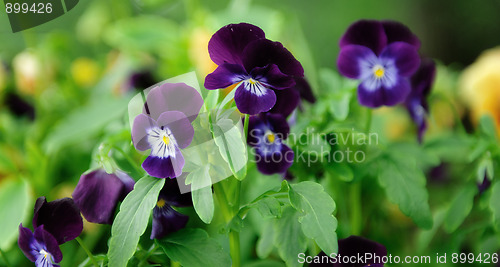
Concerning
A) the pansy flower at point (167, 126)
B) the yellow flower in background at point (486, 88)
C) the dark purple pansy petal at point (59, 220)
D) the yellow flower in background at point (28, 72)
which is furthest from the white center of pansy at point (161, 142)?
the yellow flower in background at point (486, 88)

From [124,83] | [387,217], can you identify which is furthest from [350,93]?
[124,83]

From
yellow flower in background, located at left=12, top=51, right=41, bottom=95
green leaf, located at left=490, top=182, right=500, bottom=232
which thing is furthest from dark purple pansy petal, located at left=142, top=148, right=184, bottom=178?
yellow flower in background, located at left=12, top=51, right=41, bottom=95

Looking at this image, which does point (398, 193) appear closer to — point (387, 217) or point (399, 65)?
point (399, 65)

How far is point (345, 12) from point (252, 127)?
158 centimetres

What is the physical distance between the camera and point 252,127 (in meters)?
0.53

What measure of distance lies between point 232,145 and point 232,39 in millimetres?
99

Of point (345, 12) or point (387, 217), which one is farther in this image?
point (345, 12)

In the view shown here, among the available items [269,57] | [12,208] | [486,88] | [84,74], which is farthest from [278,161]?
[84,74]

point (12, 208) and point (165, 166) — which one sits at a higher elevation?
point (165, 166)

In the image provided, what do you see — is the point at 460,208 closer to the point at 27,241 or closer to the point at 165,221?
the point at 165,221

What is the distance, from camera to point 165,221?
496 mm

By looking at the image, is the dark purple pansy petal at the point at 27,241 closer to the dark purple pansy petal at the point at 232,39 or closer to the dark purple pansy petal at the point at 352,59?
the dark purple pansy petal at the point at 232,39

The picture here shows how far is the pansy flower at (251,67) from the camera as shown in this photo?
0.44 meters

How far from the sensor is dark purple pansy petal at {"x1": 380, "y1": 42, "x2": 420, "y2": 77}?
0.55m
